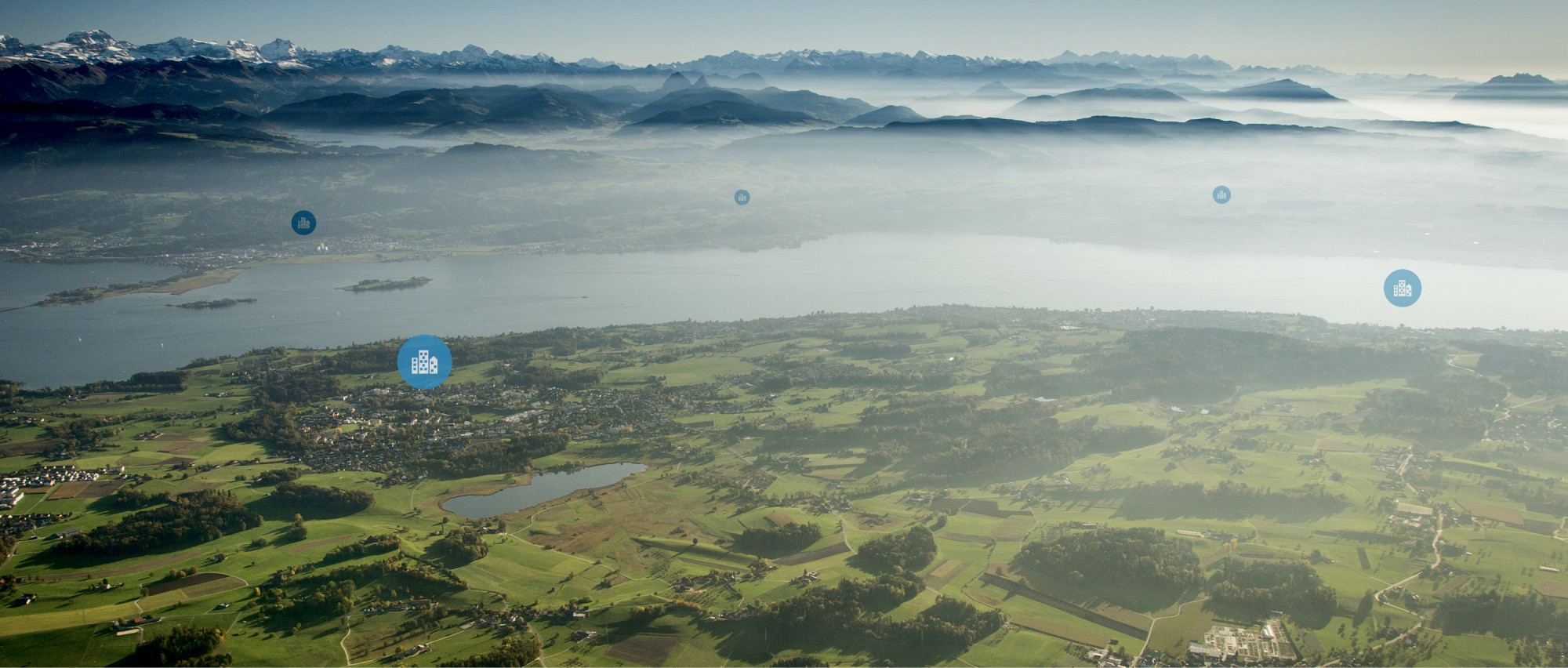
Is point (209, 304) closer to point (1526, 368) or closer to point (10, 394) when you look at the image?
point (10, 394)

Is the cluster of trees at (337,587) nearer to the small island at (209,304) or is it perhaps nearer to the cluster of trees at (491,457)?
the cluster of trees at (491,457)

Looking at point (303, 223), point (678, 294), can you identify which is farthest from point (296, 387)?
point (303, 223)

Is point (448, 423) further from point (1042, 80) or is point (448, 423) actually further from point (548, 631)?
point (1042, 80)

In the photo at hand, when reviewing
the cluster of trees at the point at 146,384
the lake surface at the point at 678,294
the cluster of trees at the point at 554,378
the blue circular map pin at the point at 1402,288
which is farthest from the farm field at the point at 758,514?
the blue circular map pin at the point at 1402,288

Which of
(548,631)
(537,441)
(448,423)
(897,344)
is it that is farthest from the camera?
(897,344)

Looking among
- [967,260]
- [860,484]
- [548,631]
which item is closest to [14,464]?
[548,631]

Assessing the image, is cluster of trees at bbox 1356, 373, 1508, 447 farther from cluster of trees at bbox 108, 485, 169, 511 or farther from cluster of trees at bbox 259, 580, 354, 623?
cluster of trees at bbox 108, 485, 169, 511

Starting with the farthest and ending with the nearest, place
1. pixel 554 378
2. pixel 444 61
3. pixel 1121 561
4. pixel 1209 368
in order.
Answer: pixel 444 61
pixel 1209 368
pixel 554 378
pixel 1121 561
